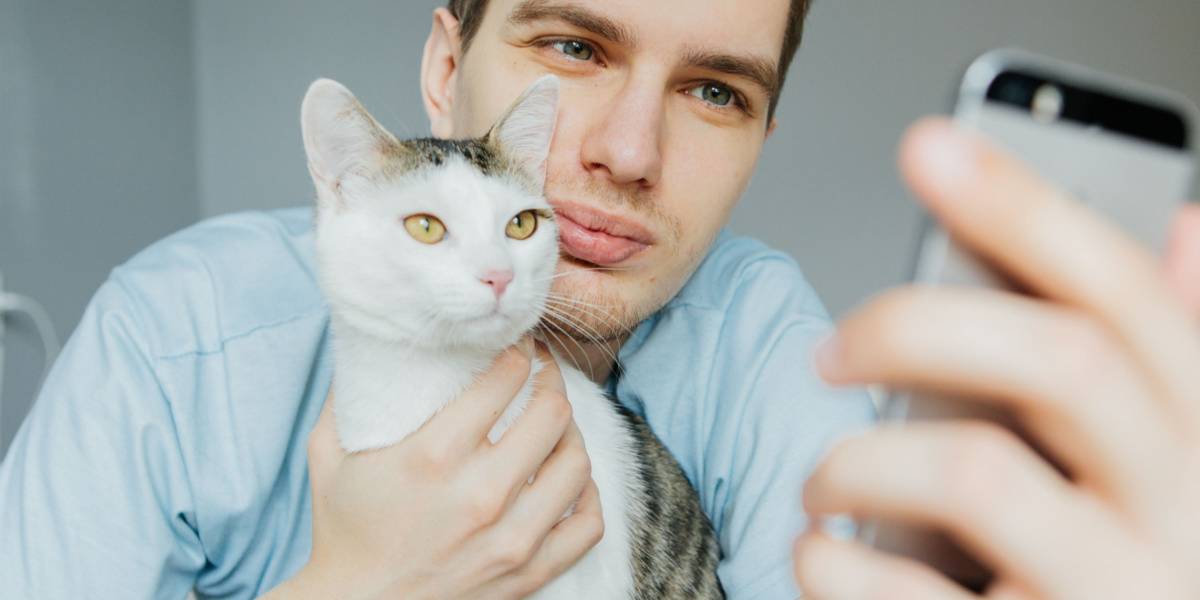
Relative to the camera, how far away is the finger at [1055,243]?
297 millimetres

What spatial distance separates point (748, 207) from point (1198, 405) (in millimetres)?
2500

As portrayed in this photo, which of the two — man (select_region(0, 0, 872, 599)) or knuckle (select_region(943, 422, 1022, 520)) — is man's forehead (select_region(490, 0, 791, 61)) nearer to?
man (select_region(0, 0, 872, 599))

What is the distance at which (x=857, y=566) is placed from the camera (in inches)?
13.4

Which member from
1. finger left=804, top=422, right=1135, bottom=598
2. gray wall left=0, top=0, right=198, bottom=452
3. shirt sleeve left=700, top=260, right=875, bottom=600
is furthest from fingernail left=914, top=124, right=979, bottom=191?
gray wall left=0, top=0, right=198, bottom=452

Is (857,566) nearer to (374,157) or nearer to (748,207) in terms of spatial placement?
(374,157)

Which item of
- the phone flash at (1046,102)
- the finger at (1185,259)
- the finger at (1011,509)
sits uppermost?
the phone flash at (1046,102)

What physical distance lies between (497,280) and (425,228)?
0.13 metres

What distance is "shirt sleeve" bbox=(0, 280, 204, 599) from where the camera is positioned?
Result: 0.95m

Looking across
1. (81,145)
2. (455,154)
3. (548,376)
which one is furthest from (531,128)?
(81,145)

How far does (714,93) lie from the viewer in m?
1.14

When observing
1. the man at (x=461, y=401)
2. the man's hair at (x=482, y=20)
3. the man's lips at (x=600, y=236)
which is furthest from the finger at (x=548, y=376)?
the man's hair at (x=482, y=20)

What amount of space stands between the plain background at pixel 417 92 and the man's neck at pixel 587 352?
155 centimetres

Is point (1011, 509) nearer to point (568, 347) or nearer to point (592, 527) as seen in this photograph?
point (592, 527)

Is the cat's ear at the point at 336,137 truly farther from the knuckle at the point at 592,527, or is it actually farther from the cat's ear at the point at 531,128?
the knuckle at the point at 592,527
